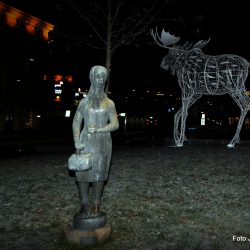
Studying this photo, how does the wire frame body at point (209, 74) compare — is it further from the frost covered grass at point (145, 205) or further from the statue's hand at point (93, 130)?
the statue's hand at point (93, 130)

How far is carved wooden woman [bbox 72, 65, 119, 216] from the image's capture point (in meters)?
5.66

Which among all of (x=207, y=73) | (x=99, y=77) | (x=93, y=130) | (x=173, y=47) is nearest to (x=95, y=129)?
(x=93, y=130)

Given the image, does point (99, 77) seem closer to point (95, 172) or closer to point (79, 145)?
point (79, 145)

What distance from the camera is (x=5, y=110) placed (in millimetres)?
42844

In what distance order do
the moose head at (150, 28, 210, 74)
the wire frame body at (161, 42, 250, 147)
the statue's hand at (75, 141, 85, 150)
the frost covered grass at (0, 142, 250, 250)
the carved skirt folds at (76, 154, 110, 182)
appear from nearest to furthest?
the statue's hand at (75, 141, 85, 150), the carved skirt folds at (76, 154, 110, 182), the frost covered grass at (0, 142, 250, 250), the wire frame body at (161, 42, 250, 147), the moose head at (150, 28, 210, 74)

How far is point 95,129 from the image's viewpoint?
5.64 meters

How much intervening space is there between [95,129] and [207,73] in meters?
10.1

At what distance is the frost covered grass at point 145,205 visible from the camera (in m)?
6.07

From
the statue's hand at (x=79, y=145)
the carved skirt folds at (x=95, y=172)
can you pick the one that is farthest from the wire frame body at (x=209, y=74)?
the statue's hand at (x=79, y=145)

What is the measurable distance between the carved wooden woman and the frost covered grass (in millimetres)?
1000

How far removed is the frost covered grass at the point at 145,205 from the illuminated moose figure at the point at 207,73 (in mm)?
4323

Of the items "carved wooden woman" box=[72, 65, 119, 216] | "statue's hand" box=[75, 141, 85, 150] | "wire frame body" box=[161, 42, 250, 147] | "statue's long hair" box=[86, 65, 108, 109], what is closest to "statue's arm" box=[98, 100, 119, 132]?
"carved wooden woman" box=[72, 65, 119, 216]

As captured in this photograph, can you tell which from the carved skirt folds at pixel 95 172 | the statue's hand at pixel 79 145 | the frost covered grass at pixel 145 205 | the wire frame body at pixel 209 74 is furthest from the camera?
the wire frame body at pixel 209 74

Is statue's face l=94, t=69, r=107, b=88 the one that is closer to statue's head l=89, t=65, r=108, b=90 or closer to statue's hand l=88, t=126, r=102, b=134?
statue's head l=89, t=65, r=108, b=90
